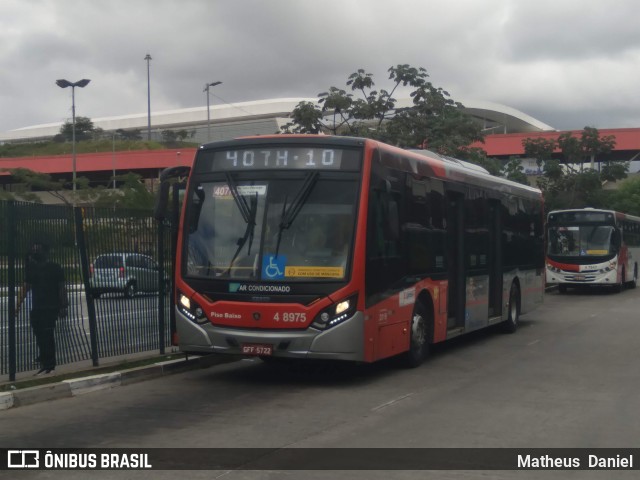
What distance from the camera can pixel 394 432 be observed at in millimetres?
8172

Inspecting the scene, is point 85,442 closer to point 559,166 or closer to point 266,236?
point 266,236

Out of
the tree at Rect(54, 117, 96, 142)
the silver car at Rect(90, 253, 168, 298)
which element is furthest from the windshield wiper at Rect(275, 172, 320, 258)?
the tree at Rect(54, 117, 96, 142)

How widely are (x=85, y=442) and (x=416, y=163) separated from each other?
6.79m

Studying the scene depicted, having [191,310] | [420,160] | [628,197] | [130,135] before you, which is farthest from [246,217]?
[130,135]

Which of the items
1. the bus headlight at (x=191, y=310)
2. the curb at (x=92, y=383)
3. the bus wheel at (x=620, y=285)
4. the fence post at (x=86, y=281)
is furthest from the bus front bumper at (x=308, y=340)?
the bus wheel at (x=620, y=285)

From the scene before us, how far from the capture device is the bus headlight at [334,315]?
10.4 metres

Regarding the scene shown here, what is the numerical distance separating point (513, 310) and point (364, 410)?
955 cm

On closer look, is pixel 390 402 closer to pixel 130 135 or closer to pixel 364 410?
pixel 364 410

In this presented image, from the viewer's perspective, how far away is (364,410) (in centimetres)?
930

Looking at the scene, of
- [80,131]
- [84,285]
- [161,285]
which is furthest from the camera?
[80,131]

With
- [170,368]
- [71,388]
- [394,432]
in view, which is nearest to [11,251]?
[71,388]

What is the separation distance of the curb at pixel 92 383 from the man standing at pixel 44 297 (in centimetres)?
73

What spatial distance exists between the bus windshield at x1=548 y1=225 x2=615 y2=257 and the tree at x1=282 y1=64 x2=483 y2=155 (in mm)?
5058

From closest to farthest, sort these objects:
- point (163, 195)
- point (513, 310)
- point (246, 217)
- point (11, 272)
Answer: point (11, 272), point (246, 217), point (163, 195), point (513, 310)
